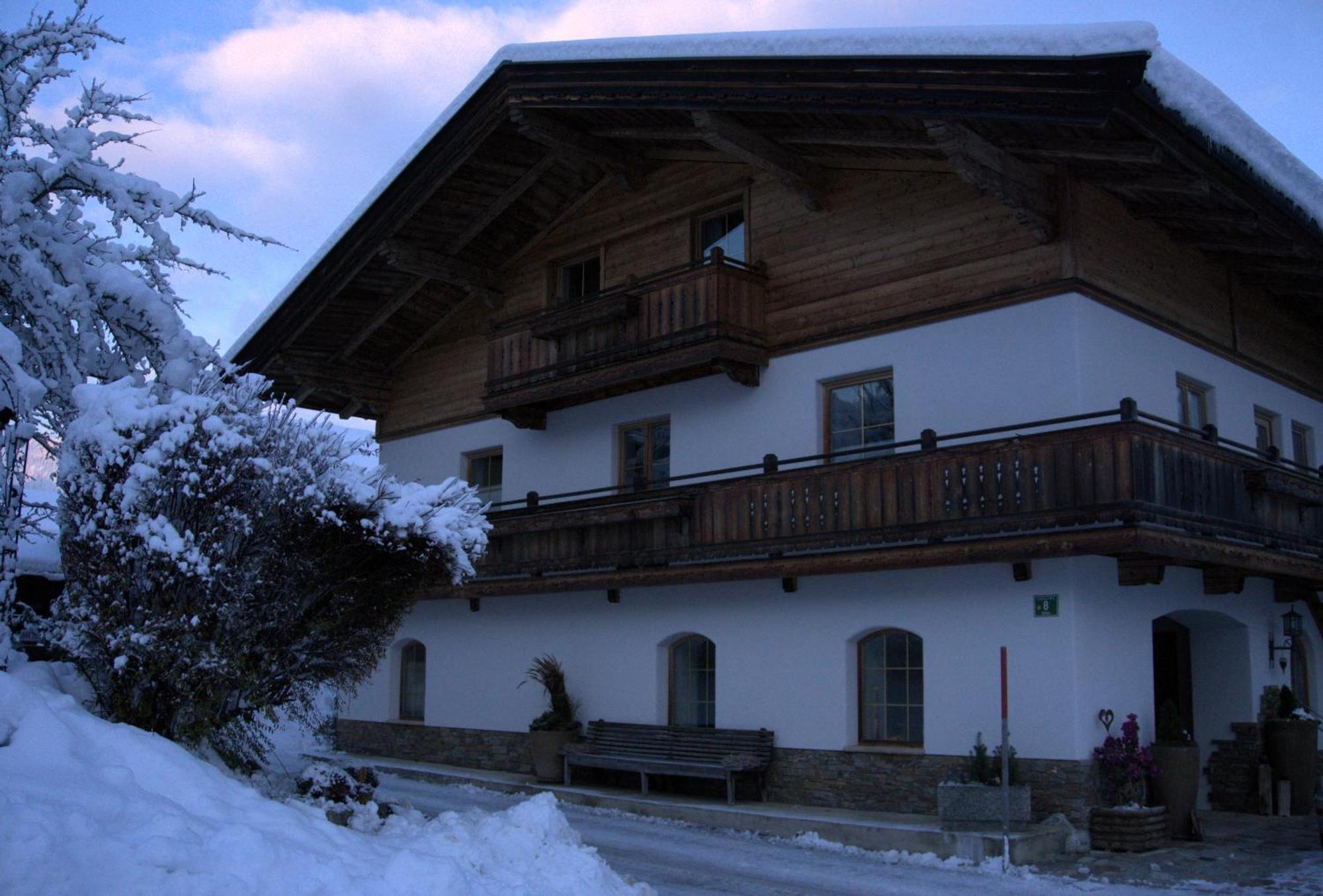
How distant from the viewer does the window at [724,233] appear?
727 inches

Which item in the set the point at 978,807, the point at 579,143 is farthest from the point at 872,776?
the point at 579,143

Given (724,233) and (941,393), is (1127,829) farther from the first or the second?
(724,233)

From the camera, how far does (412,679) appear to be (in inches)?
904

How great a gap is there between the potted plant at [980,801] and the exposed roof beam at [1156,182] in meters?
6.63

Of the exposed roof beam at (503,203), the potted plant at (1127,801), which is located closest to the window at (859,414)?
the potted plant at (1127,801)

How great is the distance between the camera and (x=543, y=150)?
19609mm

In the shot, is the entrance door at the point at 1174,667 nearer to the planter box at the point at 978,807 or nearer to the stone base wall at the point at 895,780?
the stone base wall at the point at 895,780

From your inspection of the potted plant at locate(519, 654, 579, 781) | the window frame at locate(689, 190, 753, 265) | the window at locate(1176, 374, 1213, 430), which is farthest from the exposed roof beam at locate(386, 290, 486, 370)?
the window at locate(1176, 374, 1213, 430)

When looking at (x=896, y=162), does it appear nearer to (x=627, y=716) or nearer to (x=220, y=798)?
(x=627, y=716)

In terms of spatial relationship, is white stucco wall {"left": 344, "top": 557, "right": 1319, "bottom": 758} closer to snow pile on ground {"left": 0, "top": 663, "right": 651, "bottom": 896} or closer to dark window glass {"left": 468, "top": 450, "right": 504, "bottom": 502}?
dark window glass {"left": 468, "top": 450, "right": 504, "bottom": 502}

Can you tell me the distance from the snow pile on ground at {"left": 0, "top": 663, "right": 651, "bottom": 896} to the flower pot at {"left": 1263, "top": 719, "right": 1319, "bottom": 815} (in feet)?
33.7

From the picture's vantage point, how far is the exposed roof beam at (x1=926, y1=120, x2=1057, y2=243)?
13430 mm

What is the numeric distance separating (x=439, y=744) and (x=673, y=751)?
6.25 metres

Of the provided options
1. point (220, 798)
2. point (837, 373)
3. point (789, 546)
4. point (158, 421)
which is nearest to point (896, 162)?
point (837, 373)
